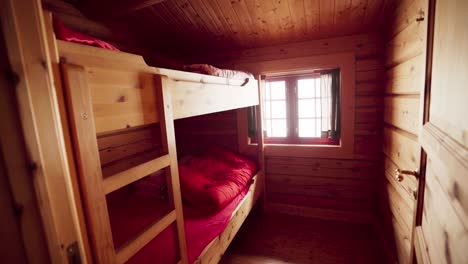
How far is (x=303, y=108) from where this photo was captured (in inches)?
110

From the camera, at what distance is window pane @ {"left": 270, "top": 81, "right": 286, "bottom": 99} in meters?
2.86

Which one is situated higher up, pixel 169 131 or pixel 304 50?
pixel 304 50

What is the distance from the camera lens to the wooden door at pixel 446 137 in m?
0.47

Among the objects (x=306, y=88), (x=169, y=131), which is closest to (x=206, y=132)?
(x=306, y=88)

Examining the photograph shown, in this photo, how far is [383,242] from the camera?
2098 mm

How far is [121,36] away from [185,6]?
730 mm

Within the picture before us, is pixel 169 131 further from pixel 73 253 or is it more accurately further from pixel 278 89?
pixel 278 89

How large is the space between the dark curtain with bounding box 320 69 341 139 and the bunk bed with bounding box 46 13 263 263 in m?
1.46

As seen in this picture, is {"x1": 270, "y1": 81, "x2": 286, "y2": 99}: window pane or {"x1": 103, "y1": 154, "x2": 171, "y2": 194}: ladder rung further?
{"x1": 270, "y1": 81, "x2": 286, "y2": 99}: window pane

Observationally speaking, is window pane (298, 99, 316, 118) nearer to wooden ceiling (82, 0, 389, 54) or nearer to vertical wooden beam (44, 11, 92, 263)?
wooden ceiling (82, 0, 389, 54)

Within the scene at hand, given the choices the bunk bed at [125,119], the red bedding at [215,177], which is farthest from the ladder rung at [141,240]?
the red bedding at [215,177]

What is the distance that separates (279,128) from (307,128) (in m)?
0.36

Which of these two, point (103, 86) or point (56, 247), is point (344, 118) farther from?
point (56, 247)

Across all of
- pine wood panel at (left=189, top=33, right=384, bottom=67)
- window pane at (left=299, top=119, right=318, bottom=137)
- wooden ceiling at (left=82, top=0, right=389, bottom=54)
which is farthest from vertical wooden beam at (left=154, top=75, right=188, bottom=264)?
window pane at (left=299, top=119, right=318, bottom=137)
